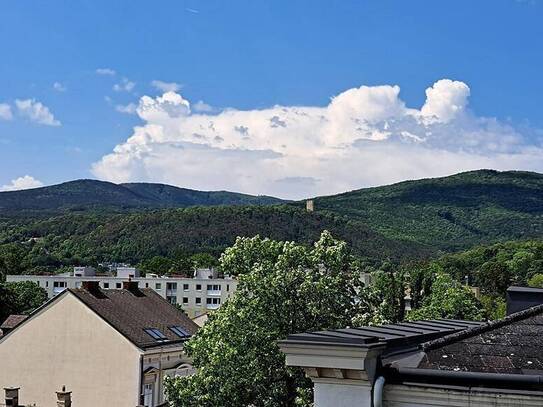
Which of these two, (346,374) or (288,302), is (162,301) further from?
(346,374)

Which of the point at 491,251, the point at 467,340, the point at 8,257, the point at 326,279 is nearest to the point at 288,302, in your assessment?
the point at 326,279

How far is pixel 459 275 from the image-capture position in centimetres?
15212

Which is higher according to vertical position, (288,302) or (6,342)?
(288,302)

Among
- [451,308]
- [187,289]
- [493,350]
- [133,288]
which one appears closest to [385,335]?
[493,350]

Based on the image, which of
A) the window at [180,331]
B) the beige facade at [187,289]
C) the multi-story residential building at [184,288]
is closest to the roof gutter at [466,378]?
the window at [180,331]

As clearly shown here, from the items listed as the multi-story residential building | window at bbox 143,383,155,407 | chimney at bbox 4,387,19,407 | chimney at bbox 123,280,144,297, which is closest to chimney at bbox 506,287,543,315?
chimney at bbox 4,387,19,407

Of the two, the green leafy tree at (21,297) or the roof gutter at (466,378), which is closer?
the roof gutter at (466,378)

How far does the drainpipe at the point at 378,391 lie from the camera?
→ 8203 mm

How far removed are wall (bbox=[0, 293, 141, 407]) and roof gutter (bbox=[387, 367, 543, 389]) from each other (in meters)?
28.2

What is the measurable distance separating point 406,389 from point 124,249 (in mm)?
194116

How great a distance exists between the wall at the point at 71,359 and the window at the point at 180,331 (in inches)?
203

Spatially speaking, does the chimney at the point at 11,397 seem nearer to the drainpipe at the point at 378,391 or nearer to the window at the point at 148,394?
the window at the point at 148,394

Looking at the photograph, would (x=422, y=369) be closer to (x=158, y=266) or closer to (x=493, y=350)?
(x=493, y=350)

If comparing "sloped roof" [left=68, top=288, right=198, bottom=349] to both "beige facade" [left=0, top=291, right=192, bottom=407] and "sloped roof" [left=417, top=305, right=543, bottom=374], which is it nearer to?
"beige facade" [left=0, top=291, right=192, bottom=407]
